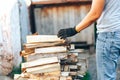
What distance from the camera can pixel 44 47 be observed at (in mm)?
4664

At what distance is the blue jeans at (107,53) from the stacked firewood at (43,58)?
1282 mm

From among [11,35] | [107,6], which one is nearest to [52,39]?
[11,35]

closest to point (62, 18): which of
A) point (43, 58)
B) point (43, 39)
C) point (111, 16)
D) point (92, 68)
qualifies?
point (92, 68)

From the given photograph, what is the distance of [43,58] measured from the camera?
4594 mm

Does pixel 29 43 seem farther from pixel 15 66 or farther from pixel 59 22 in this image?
pixel 59 22

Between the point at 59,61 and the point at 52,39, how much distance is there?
0.37m

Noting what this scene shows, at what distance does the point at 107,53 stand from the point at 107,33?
0.68 ft

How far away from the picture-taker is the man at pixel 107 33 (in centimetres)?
305

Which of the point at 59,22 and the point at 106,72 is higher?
the point at 59,22

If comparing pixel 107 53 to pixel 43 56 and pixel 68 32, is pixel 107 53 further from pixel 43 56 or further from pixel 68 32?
pixel 43 56

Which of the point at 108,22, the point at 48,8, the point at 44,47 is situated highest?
the point at 48,8

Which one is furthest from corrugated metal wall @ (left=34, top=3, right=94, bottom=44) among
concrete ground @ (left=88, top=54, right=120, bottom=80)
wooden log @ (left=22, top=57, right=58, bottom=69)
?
wooden log @ (left=22, top=57, right=58, bottom=69)

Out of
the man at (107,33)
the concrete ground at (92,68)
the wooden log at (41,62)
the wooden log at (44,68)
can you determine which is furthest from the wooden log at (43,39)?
the man at (107,33)

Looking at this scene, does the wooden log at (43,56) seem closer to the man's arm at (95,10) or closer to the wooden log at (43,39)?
the wooden log at (43,39)
